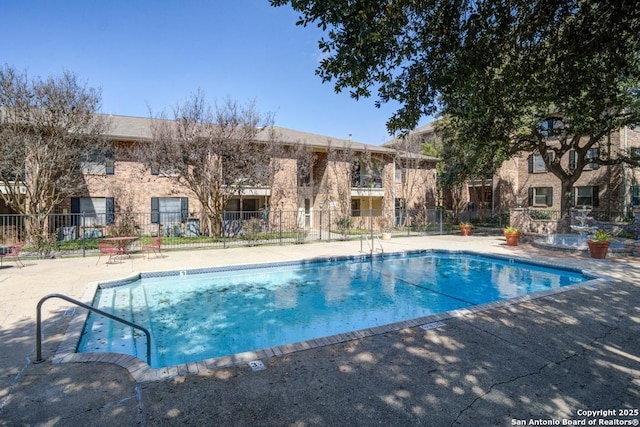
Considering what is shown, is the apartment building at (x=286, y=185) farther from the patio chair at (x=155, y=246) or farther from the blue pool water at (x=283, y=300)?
the blue pool water at (x=283, y=300)

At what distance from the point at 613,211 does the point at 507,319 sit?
24971 millimetres

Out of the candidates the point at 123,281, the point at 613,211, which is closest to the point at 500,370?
the point at 123,281

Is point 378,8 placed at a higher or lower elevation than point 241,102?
lower

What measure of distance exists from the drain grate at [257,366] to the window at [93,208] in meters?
19.2

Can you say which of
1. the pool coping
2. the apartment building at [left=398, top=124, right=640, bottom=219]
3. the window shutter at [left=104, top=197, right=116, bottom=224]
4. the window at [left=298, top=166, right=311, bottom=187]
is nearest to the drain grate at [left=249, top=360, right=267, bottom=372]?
the pool coping

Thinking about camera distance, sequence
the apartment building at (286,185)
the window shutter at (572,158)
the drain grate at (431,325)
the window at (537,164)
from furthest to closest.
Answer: the window at (537,164) < the window shutter at (572,158) < the apartment building at (286,185) < the drain grate at (431,325)

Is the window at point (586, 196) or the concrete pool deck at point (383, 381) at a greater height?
the window at point (586, 196)

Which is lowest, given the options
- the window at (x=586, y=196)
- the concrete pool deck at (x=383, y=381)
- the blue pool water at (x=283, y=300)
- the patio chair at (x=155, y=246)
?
the blue pool water at (x=283, y=300)

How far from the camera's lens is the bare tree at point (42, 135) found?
1437 centimetres

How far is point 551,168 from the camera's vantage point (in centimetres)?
2064

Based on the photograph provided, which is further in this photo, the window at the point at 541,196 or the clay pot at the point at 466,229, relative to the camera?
the window at the point at 541,196

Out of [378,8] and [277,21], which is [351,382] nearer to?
[378,8]

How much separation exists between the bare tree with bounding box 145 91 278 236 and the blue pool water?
26.0 feet

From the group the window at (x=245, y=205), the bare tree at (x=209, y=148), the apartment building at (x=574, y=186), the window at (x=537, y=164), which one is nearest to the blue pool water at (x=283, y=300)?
the bare tree at (x=209, y=148)
